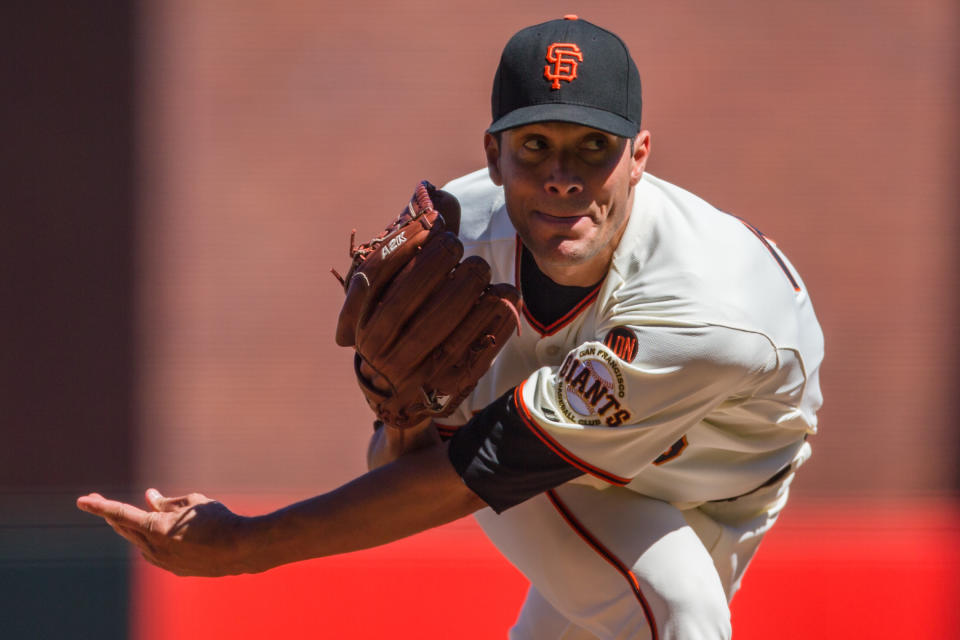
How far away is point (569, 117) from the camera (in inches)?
68.6

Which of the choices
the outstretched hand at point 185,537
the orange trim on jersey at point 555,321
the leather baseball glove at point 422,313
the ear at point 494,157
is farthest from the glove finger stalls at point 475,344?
the outstretched hand at point 185,537

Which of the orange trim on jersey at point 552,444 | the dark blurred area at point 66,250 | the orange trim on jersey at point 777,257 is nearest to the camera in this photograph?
the orange trim on jersey at point 552,444

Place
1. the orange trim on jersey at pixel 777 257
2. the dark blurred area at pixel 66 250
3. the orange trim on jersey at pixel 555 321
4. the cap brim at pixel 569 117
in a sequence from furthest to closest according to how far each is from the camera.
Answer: the dark blurred area at pixel 66 250 → the orange trim on jersey at pixel 777 257 → the orange trim on jersey at pixel 555 321 → the cap brim at pixel 569 117

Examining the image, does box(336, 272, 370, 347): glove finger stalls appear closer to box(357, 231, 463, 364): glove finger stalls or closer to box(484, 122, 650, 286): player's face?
box(357, 231, 463, 364): glove finger stalls

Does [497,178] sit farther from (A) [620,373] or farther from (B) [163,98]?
(B) [163,98]

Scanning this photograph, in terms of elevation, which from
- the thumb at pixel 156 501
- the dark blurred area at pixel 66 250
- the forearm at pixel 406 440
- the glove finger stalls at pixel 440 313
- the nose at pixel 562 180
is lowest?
the thumb at pixel 156 501

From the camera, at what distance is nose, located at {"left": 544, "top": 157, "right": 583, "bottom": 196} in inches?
70.3

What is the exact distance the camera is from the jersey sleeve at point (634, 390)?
1763mm

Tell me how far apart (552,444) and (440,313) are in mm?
303

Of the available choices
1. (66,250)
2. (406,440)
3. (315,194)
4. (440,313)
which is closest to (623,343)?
(440,313)

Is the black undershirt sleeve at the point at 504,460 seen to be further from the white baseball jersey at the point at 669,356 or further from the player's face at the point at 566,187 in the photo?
the player's face at the point at 566,187

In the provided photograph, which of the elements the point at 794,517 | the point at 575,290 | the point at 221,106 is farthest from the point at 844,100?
the point at 575,290

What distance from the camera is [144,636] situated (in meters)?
3.80

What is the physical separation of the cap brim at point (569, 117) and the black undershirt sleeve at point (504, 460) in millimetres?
479
